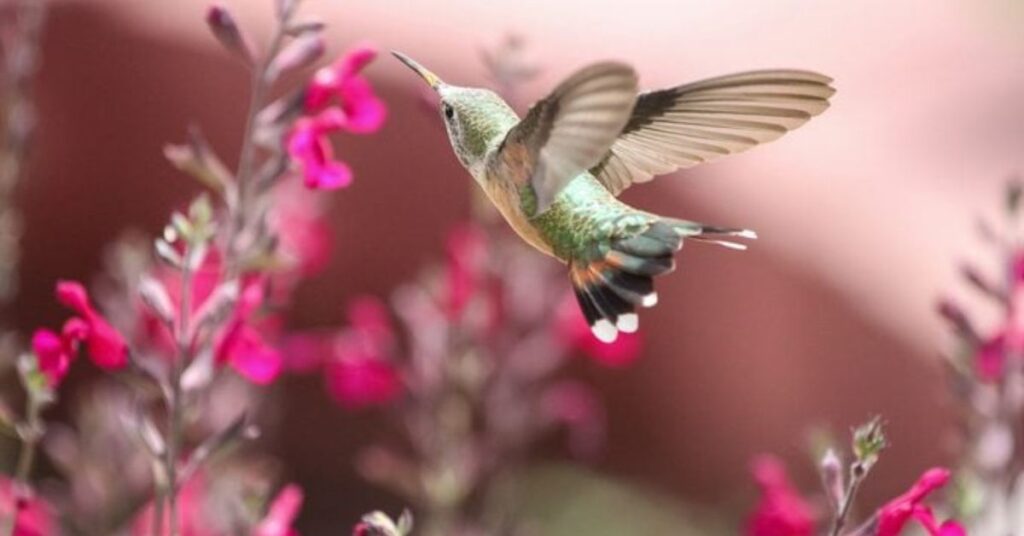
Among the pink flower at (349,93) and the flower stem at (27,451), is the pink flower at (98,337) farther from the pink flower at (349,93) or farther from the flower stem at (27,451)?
the pink flower at (349,93)

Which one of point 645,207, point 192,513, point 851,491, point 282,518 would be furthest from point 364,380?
point 645,207

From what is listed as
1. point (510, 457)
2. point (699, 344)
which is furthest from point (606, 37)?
point (510, 457)

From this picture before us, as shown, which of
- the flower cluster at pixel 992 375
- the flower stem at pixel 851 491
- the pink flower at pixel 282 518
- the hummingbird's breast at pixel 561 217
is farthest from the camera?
the flower cluster at pixel 992 375

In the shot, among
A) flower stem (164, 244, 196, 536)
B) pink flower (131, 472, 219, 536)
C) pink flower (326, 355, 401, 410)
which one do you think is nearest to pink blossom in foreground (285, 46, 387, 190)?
flower stem (164, 244, 196, 536)

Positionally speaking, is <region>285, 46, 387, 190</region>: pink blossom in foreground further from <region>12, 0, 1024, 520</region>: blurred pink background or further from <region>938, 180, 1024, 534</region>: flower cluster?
<region>12, 0, 1024, 520</region>: blurred pink background

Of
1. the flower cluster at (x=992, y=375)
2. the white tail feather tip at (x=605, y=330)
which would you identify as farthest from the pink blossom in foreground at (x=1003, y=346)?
the white tail feather tip at (x=605, y=330)

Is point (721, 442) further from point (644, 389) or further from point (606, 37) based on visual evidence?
point (606, 37)
